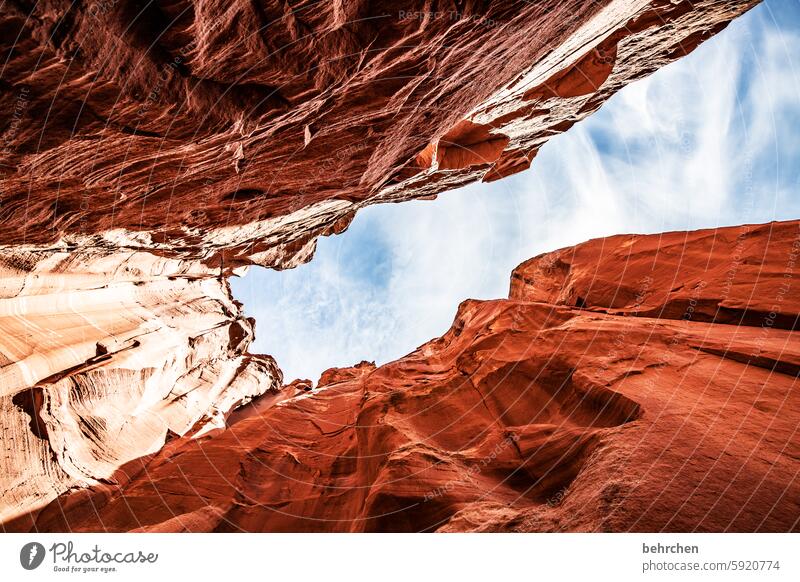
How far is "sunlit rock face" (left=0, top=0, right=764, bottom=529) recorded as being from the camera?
5742 mm

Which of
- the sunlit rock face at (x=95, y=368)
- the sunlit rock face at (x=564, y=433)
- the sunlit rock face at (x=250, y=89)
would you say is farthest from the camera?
the sunlit rock face at (x=95, y=368)

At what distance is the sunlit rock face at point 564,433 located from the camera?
5.26 metres

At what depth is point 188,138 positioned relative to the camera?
25.4 ft

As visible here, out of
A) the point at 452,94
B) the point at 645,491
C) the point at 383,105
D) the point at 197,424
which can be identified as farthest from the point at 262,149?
the point at 197,424

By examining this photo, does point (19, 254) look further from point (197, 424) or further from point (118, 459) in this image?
point (197, 424)

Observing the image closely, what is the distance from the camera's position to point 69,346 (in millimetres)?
13727
